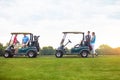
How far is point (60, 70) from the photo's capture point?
15.4 m

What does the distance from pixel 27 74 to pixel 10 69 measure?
69.0 inches

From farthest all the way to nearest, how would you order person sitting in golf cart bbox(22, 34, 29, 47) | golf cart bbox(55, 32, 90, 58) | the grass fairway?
person sitting in golf cart bbox(22, 34, 29, 47)
golf cart bbox(55, 32, 90, 58)
the grass fairway

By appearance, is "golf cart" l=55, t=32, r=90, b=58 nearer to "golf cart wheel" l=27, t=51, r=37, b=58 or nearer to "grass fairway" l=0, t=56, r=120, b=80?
"golf cart wheel" l=27, t=51, r=37, b=58

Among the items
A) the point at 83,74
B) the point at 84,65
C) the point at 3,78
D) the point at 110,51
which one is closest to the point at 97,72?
the point at 83,74

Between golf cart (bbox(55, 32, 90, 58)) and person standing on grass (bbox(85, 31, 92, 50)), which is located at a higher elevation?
person standing on grass (bbox(85, 31, 92, 50))

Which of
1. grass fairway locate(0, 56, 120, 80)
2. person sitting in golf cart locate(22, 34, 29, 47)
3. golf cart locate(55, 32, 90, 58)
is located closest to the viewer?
grass fairway locate(0, 56, 120, 80)

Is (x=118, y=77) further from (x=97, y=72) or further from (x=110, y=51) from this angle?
(x=110, y=51)

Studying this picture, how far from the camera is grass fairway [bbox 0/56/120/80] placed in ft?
45.6

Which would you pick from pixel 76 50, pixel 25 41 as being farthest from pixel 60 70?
pixel 25 41

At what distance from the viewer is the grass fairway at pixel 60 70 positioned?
13.9m

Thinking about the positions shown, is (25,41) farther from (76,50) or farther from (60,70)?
(60,70)

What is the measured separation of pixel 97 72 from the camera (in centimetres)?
1482

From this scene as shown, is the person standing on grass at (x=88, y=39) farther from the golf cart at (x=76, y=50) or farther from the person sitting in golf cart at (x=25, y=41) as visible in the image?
the person sitting in golf cart at (x=25, y=41)

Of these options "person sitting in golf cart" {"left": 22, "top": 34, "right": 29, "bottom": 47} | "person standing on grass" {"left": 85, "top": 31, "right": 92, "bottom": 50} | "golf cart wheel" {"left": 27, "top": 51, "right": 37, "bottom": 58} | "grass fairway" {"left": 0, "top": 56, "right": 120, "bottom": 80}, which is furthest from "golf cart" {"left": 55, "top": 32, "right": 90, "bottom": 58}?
"grass fairway" {"left": 0, "top": 56, "right": 120, "bottom": 80}
